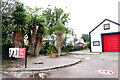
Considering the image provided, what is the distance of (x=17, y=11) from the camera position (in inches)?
340

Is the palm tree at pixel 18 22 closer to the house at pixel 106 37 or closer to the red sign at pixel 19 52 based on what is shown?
the red sign at pixel 19 52

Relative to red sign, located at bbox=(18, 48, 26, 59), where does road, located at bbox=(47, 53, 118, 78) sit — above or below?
below

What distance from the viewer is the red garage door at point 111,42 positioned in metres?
12.6

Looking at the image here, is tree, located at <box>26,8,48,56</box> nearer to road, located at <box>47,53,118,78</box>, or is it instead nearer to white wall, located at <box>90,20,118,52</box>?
road, located at <box>47,53,118,78</box>

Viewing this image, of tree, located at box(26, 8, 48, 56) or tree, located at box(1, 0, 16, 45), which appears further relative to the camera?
tree, located at box(26, 8, 48, 56)

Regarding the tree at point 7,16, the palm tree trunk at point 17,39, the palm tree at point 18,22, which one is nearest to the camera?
the tree at point 7,16

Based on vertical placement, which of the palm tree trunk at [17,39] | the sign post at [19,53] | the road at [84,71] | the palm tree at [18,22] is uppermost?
the palm tree at [18,22]

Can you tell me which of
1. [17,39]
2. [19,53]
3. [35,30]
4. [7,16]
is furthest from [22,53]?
[35,30]

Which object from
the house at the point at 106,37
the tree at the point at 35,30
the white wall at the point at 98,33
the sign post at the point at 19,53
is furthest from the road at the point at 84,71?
the white wall at the point at 98,33

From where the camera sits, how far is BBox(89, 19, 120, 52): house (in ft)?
41.7

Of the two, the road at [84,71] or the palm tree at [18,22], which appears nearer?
the road at [84,71]

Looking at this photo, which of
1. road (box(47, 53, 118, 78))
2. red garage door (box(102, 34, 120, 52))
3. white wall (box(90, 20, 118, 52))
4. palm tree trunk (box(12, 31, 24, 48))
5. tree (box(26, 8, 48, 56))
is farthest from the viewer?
Answer: white wall (box(90, 20, 118, 52))

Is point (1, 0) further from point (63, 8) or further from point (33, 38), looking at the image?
point (63, 8)

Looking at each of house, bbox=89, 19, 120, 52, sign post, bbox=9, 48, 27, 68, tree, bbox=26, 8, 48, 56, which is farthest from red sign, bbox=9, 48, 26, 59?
house, bbox=89, 19, 120, 52
